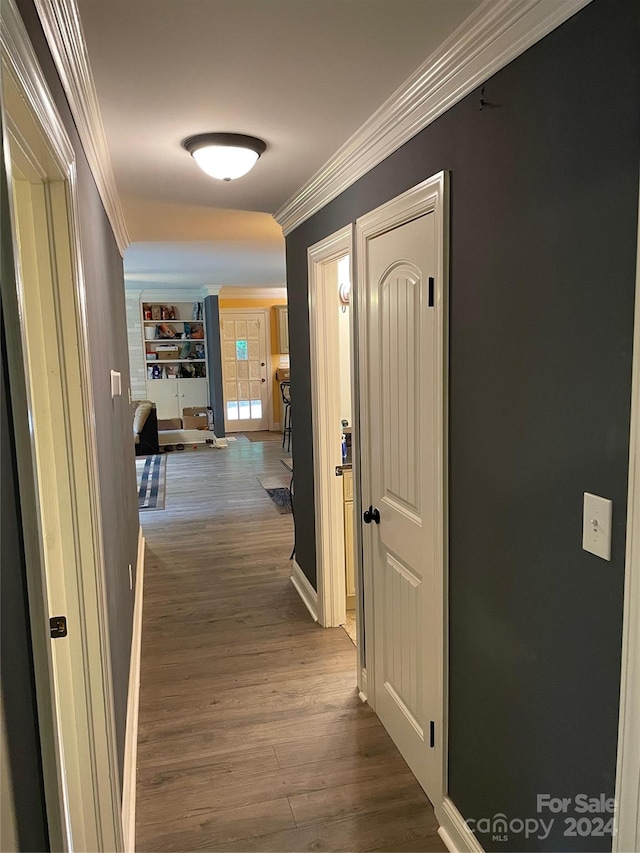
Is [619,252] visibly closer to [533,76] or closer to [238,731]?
[533,76]

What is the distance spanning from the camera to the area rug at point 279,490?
5.85 meters

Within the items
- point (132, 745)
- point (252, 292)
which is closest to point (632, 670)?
point (132, 745)

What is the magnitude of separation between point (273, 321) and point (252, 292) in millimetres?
743

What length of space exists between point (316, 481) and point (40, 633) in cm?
259

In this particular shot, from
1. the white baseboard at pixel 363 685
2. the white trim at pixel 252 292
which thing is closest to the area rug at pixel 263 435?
the white trim at pixel 252 292

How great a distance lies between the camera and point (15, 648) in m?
0.75

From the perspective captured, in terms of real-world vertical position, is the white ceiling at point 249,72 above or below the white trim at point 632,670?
above

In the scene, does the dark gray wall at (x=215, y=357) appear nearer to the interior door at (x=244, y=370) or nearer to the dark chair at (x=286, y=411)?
the interior door at (x=244, y=370)

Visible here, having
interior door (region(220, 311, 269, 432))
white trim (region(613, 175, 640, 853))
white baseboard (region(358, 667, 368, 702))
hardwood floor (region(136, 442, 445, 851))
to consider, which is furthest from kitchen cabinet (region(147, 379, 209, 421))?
white trim (region(613, 175, 640, 853))

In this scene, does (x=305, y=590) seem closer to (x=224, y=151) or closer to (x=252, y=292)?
(x=224, y=151)

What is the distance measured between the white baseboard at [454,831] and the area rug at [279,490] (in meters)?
3.79

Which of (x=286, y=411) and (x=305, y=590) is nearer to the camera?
(x=305, y=590)

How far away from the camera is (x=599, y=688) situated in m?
1.22

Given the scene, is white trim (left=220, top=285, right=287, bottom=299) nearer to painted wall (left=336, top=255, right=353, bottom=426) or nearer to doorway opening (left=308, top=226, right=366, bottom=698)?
painted wall (left=336, top=255, right=353, bottom=426)
